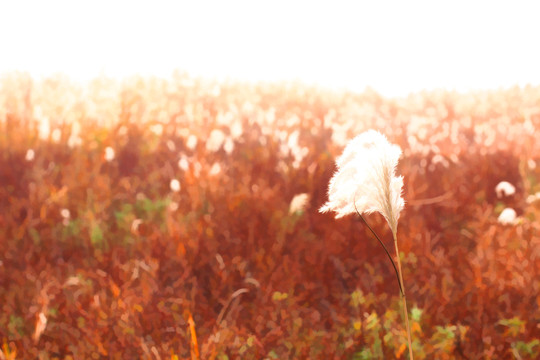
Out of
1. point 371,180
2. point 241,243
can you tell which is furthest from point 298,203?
point 371,180

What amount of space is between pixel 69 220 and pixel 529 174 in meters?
3.10

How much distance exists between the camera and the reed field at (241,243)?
282 cm

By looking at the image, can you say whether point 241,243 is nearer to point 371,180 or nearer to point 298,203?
point 298,203

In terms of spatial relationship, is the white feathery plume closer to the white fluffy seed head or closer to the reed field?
the reed field

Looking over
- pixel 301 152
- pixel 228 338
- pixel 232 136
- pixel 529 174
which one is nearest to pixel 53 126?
pixel 232 136

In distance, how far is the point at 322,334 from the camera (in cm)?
290

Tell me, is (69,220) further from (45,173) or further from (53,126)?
(53,126)

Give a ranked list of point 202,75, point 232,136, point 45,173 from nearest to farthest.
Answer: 1. point 45,173
2. point 232,136
3. point 202,75

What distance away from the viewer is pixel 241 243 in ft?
11.4

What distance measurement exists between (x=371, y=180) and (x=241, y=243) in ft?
6.66

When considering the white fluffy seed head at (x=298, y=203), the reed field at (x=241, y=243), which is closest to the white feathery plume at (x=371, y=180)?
the reed field at (x=241, y=243)

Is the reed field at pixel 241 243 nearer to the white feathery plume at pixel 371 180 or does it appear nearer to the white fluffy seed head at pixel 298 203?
the white fluffy seed head at pixel 298 203

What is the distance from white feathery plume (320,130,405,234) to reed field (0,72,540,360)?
89cm

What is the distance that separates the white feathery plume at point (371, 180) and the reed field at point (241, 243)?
89cm
